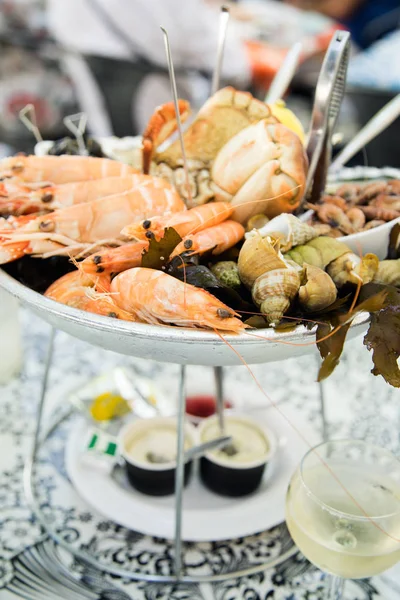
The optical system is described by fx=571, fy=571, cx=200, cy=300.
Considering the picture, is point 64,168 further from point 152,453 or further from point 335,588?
point 335,588

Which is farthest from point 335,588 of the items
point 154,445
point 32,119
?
point 32,119

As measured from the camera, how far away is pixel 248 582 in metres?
0.76

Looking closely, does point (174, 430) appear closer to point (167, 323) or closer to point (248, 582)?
point (248, 582)

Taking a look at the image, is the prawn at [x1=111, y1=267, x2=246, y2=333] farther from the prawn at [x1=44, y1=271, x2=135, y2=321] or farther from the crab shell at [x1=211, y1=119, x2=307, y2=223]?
the crab shell at [x1=211, y1=119, x2=307, y2=223]

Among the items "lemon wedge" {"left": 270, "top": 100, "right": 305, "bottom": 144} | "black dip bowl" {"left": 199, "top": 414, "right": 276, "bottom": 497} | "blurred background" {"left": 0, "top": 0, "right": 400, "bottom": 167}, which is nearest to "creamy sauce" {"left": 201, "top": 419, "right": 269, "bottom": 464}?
"black dip bowl" {"left": 199, "top": 414, "right": 276, "bottom": 497}

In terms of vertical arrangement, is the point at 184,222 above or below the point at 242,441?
above

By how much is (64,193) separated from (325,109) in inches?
Result: 13.5

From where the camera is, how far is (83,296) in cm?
62

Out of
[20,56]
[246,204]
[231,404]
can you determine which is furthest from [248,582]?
[20,56]

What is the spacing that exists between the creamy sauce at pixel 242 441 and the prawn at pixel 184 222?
393mm

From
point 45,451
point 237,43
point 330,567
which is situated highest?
point 237,43

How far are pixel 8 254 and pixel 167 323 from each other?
216mm

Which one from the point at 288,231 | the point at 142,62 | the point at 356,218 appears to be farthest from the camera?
the point at 142,62

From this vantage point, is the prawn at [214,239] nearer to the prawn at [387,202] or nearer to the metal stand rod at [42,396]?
the prawn at [387,202]
